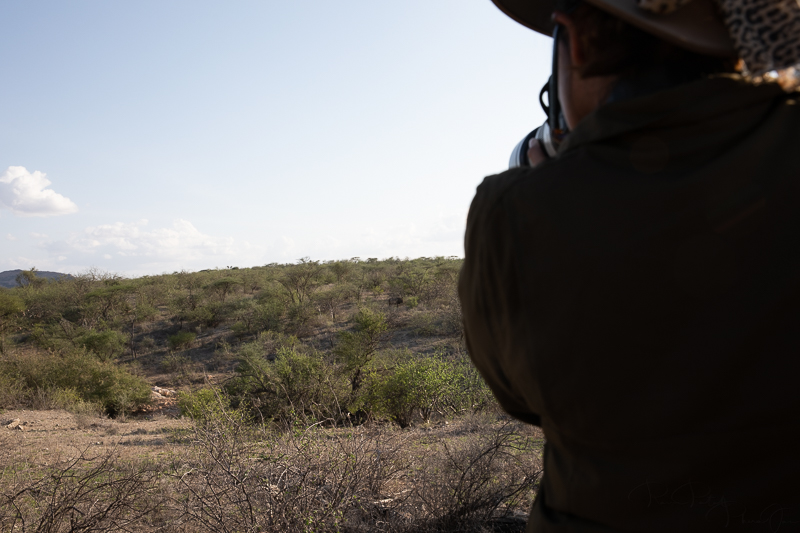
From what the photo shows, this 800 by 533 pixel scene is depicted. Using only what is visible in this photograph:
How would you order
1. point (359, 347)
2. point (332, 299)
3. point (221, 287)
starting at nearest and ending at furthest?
point (359, 347), point (332, 299), point (221, 287)

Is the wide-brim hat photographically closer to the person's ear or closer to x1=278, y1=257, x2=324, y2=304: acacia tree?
the person's ear

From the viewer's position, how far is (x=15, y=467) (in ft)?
17.0

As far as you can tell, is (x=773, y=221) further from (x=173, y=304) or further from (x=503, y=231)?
(x=173, y=304)

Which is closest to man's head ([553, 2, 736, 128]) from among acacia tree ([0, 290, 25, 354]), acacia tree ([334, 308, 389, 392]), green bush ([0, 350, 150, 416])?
acacia tree ([334, 308, 389, 392])

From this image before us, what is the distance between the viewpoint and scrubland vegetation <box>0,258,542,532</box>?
3.01 metres

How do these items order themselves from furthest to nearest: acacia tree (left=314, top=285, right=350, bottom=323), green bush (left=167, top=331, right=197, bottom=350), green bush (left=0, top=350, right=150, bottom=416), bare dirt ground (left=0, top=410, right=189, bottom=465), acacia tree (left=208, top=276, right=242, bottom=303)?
acacia tree (left=208, top=276, right=242, bottom=303) → acacia tree (left=314, top=285, right=350, bottom=323) → green bush (left=167, top=331, right=197, bottom=350) → green bush (left=0, top=350, right=150, bottom=416) → bare dirt ground (left=0, top=410, right=189, bottom=465)

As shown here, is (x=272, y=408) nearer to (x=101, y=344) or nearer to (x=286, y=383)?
(x=286, y=383)

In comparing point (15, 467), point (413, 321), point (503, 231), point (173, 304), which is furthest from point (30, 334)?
point (503, 231)

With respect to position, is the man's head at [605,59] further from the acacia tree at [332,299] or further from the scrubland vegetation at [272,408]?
the acacia tree at [332,299]

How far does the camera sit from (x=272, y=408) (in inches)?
403

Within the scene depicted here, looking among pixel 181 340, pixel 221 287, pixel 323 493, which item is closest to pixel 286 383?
pixel 323 493

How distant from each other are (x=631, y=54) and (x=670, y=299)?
0.38m

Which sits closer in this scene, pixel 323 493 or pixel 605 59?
pixel 605 59

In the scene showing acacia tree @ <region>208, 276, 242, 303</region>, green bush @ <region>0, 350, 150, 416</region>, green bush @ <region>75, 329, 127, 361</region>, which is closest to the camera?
green bush @ <region>0, 350, 150, 416</region>
